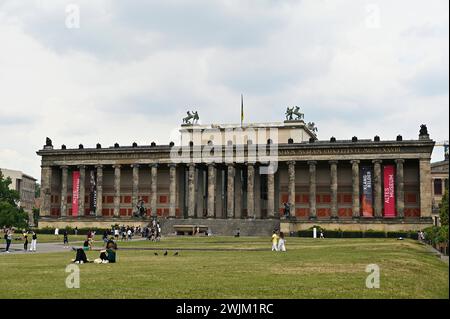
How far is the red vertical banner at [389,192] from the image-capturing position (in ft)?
316

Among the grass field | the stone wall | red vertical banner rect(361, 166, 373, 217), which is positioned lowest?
the grass field

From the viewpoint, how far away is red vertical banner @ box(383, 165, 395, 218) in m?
96.2

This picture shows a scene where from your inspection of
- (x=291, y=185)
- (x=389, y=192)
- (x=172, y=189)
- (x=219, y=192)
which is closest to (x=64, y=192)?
(x=172, y=189)

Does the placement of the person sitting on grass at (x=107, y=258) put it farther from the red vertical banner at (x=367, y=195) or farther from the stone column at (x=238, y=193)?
the stone column at (x=238, y=193)

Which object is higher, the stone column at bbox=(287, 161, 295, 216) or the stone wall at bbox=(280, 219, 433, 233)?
the stone column at bbox=(287, 161, 295, 216)

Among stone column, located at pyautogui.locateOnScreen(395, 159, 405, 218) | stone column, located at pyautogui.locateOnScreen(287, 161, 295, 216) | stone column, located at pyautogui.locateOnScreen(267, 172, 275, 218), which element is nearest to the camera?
stone column, located at pyautogui.locateOnScreen(395, 159, 405, 218)

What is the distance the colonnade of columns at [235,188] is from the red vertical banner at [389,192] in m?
2.28

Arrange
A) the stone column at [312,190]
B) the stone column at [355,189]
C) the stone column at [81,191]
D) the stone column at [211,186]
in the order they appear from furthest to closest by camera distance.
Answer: the stone column at [81,191] < the stone column at [211,186] < the stone column at [312,190] < the stone column at [355,189]

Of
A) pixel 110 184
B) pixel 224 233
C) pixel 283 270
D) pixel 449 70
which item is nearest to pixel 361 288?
pixel 283 270

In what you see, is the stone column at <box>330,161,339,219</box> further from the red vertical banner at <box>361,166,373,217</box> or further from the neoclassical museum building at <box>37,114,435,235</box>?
A: the red vertical banner at <box>361,166,373,217</box>

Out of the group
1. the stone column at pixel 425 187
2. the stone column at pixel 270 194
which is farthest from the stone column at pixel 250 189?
the stone column at pixel 425 187

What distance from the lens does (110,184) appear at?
4614 inches

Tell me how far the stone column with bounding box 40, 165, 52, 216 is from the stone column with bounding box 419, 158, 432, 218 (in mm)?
70754

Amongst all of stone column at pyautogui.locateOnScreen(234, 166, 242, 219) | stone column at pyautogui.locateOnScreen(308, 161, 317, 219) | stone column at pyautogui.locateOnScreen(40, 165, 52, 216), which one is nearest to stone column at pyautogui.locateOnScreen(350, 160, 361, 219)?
stone column at pyautogui.locateOnScreen(308, 161, 317, 219)
